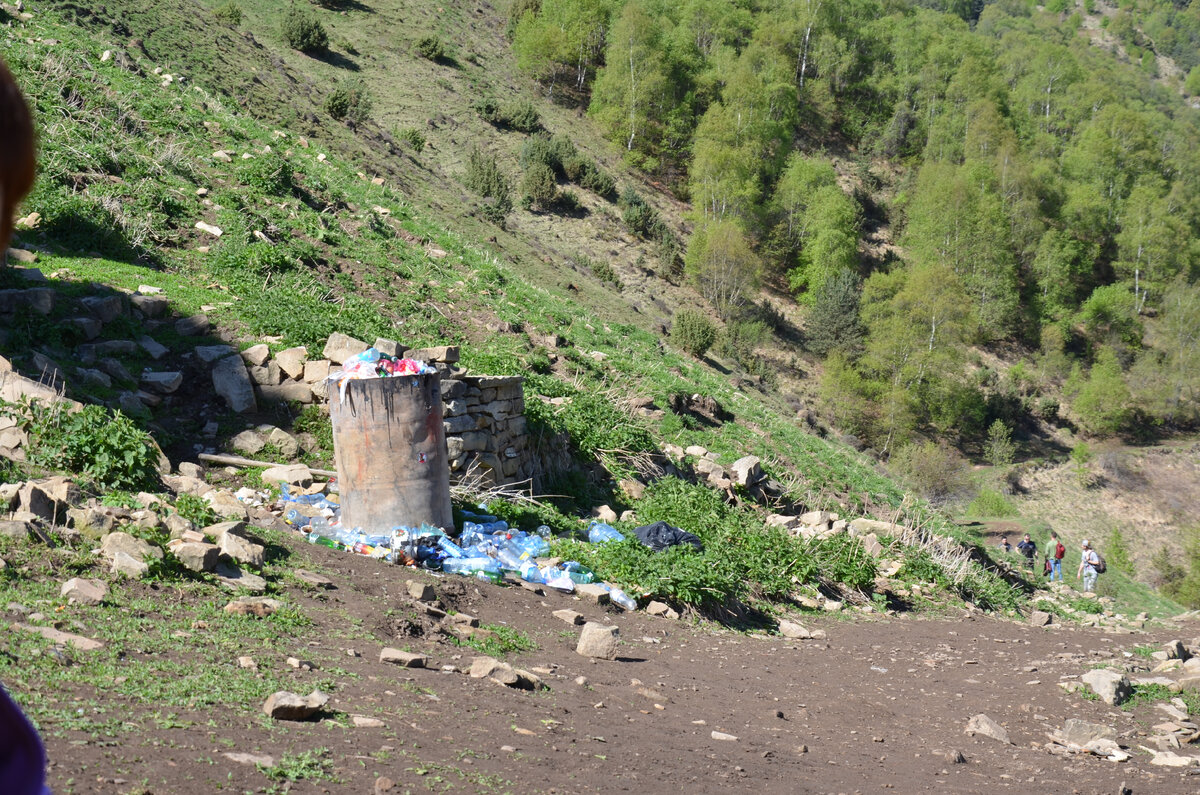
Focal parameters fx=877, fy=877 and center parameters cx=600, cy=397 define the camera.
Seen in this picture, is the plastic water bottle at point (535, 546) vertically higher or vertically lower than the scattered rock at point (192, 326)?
lower

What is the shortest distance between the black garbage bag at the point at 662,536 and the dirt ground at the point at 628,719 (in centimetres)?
145

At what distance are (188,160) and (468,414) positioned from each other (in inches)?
278

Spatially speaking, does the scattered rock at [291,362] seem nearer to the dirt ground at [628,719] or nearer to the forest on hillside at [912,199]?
the dirt ground at [628,719]

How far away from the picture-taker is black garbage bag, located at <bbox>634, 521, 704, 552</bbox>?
30.2ft

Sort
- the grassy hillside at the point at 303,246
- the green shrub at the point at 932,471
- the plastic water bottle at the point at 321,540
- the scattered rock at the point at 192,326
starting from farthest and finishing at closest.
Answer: the green shrub at the point at 932,471, the grassy hillside at the point at 303,246, the scattered rock at the point at 192,326, the plastic water bottle at the point at 321,540

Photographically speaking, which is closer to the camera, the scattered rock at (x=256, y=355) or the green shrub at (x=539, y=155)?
the scattered rock at (x=256, y=355)

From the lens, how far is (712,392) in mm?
17469

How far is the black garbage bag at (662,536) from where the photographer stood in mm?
9195

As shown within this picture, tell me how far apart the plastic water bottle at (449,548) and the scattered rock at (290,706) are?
3.68 meters

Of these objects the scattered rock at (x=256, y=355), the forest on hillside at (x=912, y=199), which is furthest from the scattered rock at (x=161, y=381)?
the forest on hillside at (x=912, y=199)

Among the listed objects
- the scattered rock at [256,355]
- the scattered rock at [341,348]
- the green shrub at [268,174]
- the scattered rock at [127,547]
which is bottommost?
the scattered rock at [127,547]

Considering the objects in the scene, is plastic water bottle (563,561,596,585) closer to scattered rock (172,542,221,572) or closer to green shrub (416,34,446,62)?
scattered rock (172,542,221,572)

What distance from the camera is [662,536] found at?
9242 millimetres

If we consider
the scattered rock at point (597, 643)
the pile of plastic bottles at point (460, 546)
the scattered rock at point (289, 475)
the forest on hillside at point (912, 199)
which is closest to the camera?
the scattered rock at point (597, 643)
